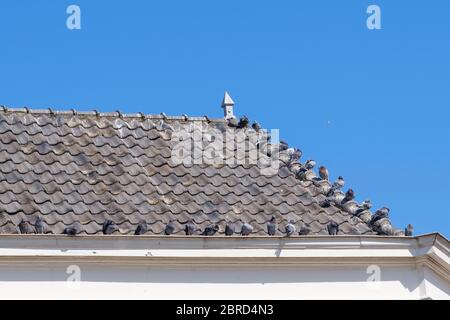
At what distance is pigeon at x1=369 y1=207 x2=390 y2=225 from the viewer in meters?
18.5

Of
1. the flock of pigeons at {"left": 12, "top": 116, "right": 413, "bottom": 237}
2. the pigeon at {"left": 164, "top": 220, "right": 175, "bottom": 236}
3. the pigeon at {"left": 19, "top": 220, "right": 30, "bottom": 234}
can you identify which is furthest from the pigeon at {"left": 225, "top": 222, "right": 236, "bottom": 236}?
the pigeon at {"left": 19, "top": 220, "right": 30, "bottom": 234}

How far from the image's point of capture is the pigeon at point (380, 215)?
18.5 metres

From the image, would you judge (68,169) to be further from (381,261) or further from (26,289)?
(381,261)

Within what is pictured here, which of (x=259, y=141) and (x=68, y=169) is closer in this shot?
(x=68, y=169)

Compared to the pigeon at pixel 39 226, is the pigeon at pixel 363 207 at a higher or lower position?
higher

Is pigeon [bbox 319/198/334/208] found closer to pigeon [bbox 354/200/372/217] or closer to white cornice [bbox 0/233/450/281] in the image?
pigeon [bbox 354/200/372/217]

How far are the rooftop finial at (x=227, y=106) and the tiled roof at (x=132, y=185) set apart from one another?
2.18 feet

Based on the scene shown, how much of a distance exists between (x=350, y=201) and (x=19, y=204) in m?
3.97

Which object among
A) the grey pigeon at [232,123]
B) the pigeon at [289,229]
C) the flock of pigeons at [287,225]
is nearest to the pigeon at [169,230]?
the flock of pigeons at [287,225]

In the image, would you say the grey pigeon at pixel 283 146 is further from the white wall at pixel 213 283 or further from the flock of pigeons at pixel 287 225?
the white wall at pixel 213 283

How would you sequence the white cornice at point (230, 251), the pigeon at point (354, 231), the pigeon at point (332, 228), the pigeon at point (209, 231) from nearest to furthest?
the white cornice at point (230, 251) → the pigeon at point (209, 231) → the pigeon at point (332, 228) → the pigeon at point (354, 231)
